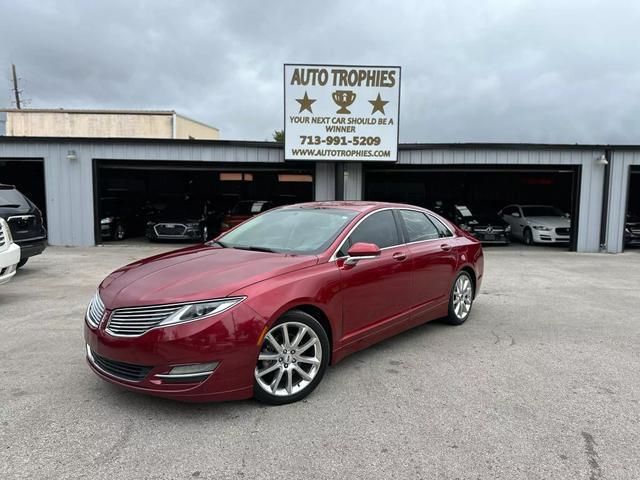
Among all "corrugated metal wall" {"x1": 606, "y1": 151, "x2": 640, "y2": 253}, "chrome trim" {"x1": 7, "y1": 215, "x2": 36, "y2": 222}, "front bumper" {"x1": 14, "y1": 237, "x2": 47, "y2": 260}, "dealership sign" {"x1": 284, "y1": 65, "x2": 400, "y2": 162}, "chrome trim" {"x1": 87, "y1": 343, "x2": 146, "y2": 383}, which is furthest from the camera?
"corrugated metal wall" {"x1": 606, "y1": 151, "x2": 640, "y2": 253}

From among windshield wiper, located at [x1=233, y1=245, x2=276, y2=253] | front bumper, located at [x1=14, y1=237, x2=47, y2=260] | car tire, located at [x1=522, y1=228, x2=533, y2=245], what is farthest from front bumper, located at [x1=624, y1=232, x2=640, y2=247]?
front bumper, located at [x1=14, y1=237, x2=47, y2=260]

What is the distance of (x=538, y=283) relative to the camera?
8.77 m

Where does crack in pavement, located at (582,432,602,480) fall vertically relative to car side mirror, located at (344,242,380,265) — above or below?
below

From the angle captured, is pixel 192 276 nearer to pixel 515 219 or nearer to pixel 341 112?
pixel 341 112

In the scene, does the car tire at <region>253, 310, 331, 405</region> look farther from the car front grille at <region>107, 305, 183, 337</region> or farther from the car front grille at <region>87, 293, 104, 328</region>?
the car front grille at <region>87, 293, 104, 328</region>

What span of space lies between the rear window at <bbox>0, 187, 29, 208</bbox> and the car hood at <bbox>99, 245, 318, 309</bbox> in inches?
217

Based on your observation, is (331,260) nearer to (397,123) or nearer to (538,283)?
(538,283)

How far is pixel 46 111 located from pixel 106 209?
84.8ft

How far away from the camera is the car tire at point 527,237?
16.3 m

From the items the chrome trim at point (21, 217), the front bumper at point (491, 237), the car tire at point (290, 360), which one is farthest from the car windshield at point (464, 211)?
the car tire at point (290, 360)

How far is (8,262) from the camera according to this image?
614 cm

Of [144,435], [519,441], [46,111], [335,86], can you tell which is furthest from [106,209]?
[46,111]

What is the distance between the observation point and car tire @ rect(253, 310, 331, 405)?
10.9 feet

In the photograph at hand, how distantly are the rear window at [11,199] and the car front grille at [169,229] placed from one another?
6838mm
